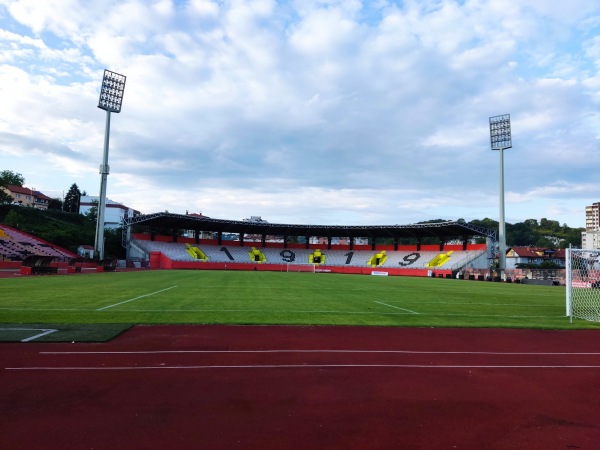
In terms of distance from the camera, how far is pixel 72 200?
113 meters

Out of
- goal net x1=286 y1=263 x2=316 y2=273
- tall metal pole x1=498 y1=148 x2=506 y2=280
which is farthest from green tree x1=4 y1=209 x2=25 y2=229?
tall metal pole x1=498 y1=148 x2=506 y2=280

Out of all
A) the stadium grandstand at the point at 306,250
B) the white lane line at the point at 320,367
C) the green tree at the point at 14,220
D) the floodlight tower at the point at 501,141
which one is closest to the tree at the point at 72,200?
the green tree at the point at 14,220

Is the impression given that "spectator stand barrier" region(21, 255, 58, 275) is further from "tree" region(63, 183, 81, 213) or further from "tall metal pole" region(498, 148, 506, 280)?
"tree" region(63, 183, 81, 213)

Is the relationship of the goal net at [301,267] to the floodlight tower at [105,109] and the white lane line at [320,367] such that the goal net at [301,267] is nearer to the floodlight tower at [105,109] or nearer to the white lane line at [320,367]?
the floodlight tower at [105,109]

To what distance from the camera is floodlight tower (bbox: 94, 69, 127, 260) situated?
50.3 m

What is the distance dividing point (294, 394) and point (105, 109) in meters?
55.2

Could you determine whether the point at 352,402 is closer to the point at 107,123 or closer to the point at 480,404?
the point at 480,404

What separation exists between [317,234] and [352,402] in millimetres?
71032

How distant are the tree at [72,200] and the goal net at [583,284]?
385 feet

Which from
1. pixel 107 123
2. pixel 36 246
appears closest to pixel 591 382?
pixel 107 123

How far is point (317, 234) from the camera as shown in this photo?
76.7m

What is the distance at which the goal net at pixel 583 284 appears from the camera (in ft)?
48.7

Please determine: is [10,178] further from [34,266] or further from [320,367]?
[320,367]

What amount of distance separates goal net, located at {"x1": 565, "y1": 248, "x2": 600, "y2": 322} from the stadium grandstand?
83.0ft
